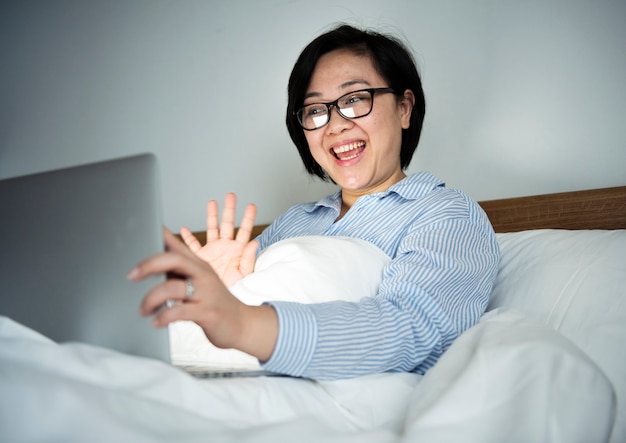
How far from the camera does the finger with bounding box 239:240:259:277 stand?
50.9 inches

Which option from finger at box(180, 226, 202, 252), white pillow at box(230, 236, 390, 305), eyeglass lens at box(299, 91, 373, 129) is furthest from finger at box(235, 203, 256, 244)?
eyeglass lens at box(299, 91, 373, 129)

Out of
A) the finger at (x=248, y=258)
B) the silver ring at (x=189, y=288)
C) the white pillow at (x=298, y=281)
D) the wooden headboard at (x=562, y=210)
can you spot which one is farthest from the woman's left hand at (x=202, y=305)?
the wooden headboard at (x=562, y=210)

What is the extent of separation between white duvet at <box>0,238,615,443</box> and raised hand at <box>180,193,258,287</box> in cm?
48

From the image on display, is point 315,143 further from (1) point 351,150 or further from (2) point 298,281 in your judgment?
(2) point 298,281

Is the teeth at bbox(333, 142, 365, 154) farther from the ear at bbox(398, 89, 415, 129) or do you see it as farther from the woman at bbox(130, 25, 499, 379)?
the ear at bbox(398, 89, 415, 129)

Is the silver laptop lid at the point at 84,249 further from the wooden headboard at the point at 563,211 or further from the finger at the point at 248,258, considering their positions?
the wooden headboard at the point at 563,211

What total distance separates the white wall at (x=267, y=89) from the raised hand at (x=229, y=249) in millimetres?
770

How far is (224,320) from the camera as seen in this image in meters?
0.76

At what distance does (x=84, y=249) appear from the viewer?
74cm

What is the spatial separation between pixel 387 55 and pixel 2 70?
1.82 m

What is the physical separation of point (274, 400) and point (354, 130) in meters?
0.85

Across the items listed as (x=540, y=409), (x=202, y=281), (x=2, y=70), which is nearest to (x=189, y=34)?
(x=2, y=70)

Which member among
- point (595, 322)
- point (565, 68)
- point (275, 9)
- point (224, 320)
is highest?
point (275, 9)

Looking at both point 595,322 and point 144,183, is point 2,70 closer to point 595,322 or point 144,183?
point 144,183
